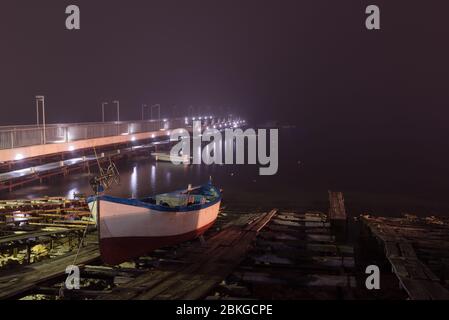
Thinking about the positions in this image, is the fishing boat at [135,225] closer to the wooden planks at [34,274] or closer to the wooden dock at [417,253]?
the wooden planks at [34,274]

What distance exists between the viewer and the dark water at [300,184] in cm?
3750

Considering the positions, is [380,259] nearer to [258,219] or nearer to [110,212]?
[258,219]

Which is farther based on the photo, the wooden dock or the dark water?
the dark water

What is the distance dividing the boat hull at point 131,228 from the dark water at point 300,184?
19.9 meters

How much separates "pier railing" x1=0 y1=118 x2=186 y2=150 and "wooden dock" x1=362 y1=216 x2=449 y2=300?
1088 inches

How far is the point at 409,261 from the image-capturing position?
607 inches

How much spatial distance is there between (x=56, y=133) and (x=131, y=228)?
31.2 m

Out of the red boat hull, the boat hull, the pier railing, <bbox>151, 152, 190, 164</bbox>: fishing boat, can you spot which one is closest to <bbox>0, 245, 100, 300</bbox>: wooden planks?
the red boat hull

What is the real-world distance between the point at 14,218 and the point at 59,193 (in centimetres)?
1347

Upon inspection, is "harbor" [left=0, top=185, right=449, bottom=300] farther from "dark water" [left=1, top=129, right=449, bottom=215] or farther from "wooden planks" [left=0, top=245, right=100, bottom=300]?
"dark water" [left=1, top=129, right=449, bottom=215]

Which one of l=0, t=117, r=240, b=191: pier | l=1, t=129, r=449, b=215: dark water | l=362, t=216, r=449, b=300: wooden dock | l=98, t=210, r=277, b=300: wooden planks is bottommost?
l=1, t=129, r=449, b=215: dark water

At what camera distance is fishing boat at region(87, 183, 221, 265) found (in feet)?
47.4

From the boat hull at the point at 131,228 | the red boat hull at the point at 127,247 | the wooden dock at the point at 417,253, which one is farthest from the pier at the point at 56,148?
the wooden dock at the point at 417,253

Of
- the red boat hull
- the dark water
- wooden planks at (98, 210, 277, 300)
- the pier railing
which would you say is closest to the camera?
wooden planks at (98, 210, 277, 300)
